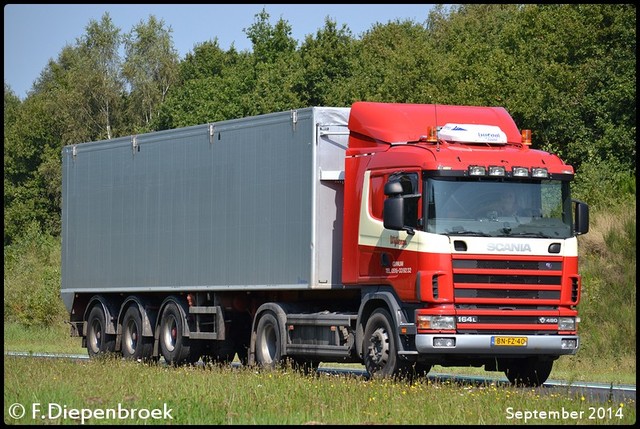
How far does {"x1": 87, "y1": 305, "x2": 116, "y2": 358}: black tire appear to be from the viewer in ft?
87.6

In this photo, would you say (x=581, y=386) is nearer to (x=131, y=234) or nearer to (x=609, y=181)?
(x=131, y=234)

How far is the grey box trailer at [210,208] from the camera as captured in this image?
20.8m

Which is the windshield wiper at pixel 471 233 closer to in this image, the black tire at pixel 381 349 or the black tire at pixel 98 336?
the black tire at pixel 381 349

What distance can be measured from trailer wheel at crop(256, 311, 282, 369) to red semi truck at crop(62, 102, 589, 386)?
40 millimetres

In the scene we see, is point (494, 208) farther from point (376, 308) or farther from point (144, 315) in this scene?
point (144, 315)

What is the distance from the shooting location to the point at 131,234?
26125 mm

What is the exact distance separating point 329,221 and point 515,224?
330cm

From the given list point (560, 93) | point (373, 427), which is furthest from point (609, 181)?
point (373, 427)

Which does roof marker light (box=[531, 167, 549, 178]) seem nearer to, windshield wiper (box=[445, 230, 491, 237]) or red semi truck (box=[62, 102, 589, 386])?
red semi truck (box=[62, 102, 589, 386])
